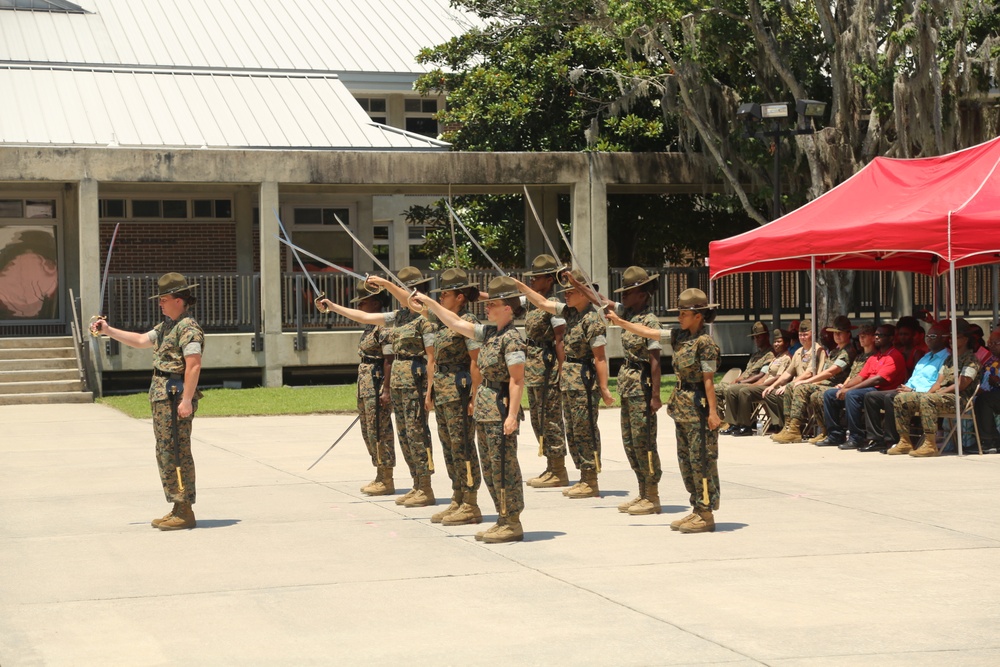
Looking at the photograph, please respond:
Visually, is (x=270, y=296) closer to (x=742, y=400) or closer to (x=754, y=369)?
(x=754, y=369)

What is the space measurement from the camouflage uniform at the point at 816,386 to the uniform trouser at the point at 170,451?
8075mm

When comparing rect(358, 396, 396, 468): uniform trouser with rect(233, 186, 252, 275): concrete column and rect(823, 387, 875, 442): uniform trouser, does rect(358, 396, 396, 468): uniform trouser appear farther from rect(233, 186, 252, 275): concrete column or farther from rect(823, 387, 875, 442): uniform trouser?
rect(233, 186, 252, 275): concrete column

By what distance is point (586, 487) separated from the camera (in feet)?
36.7

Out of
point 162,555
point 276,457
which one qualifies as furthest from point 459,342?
point 276,457

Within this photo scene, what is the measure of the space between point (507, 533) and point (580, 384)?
2192 millimetres

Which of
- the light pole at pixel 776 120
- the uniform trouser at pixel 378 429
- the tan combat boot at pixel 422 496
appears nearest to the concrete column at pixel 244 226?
the light pole at pixel 776 120

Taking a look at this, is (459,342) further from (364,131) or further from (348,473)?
(364,131)

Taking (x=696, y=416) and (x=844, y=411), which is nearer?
(x=696, y=416)

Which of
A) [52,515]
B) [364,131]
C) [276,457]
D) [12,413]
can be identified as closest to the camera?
[52,515]

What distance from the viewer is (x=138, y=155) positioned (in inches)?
926

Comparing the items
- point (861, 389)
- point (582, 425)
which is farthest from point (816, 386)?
point (582, 425)

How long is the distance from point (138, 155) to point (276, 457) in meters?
10.5

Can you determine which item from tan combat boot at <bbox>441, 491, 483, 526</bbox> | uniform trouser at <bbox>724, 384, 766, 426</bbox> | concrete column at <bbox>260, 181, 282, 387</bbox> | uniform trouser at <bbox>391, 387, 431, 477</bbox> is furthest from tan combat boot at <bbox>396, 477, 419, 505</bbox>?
concrete column at <bbox>260, 181, 282, 387</bbox>

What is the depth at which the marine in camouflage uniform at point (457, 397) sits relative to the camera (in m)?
9.54
